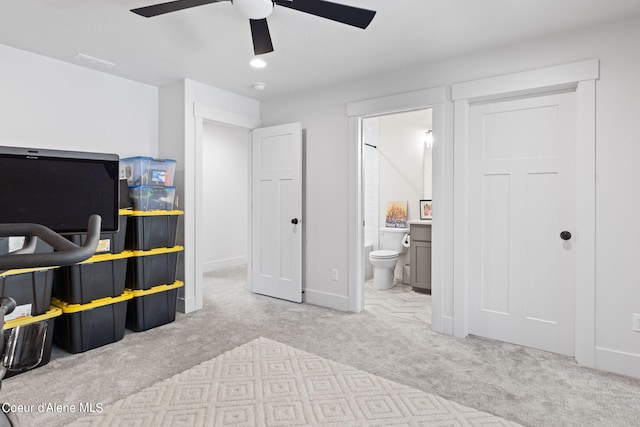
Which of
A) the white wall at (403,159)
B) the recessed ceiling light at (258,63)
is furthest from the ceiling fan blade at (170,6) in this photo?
the white wall at (403,159)

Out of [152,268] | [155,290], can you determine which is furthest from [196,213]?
[155,290]

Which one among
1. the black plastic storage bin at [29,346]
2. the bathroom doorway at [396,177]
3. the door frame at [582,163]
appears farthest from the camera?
the bathroom doorway at [396,177]

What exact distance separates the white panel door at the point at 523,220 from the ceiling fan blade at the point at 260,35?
181cm

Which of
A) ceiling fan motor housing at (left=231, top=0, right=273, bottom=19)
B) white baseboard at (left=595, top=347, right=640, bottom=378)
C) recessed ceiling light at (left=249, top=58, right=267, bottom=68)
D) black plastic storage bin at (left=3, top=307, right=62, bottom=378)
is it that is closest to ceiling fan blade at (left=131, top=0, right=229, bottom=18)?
ceiling fan motor housing at (left=231, top=0, right=273, bottom=19)

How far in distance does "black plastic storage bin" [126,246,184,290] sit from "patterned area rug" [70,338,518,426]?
3.77 ft

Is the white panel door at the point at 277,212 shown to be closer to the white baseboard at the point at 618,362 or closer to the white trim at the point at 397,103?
the white trim at the point at 397,103

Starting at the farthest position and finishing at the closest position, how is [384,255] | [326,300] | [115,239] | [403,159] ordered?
[403,159], [384,255], [326,300], [115,239]

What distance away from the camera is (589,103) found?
8.29 feet

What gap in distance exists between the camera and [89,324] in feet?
9.11

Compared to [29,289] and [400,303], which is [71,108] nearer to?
[29,289]

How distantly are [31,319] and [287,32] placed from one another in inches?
104

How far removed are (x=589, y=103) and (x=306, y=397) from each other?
8.84 feet

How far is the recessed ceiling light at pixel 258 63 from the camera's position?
3.16 metres

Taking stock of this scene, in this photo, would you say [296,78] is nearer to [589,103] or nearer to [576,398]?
[589,103]
